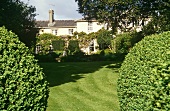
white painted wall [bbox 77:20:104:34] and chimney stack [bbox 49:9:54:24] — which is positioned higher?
chimney stack [bbox 49:9:54:24]

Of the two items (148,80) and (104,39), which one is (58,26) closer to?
(104,39)

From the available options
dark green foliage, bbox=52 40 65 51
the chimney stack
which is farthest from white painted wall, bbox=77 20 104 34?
the chimney stack

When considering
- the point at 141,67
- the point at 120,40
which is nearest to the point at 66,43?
the point at 120,40

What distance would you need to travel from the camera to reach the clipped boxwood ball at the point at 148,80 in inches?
139

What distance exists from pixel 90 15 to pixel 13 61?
21.6 meters

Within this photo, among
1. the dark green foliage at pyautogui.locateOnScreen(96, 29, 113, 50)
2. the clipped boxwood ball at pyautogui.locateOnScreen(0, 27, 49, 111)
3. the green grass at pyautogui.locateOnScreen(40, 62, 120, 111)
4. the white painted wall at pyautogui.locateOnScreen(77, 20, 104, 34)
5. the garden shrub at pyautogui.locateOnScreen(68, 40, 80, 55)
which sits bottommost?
the green grass at pyautogui.locateOnScreen(40, 62, 120, 111)

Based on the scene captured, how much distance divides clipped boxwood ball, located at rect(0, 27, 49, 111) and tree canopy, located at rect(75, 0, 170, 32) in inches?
644

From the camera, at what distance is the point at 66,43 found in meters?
58.3

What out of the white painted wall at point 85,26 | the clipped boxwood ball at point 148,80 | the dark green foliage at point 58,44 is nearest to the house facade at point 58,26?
the white painted wall at point 85,26

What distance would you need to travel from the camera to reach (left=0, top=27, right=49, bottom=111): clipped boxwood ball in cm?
617

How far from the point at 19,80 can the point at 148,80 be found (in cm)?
273

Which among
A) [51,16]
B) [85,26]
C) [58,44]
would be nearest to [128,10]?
[58,44]

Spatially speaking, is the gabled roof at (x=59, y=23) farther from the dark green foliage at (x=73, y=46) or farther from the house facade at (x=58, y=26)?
the dark green foliage at (x=73, y=46)

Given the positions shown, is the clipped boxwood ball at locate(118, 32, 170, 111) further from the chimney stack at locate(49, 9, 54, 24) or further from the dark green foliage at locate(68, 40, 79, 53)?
the chimney stack at locate(49, 9, 54, 24)
